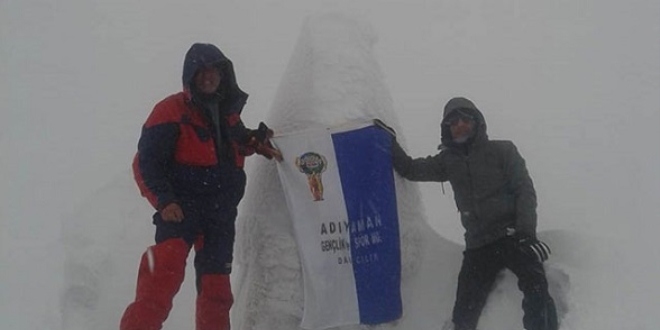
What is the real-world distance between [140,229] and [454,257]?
314 cm

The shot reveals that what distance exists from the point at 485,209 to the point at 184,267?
1660mm

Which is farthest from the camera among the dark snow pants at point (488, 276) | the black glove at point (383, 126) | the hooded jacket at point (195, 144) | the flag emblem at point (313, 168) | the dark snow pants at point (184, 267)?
the black glove at point (383, 126)

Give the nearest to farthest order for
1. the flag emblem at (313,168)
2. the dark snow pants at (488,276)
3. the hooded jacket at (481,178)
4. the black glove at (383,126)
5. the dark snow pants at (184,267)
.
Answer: the dark snow pants at (184,267)
the dark snow pants at (488,276)
the hooded jacket at (481,178)
the flag emblem at (313,168)
the black glove at (383,126)

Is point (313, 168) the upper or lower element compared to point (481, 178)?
upper

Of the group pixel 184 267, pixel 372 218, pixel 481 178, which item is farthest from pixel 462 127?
pixel 184 267

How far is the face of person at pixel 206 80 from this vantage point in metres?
3.43

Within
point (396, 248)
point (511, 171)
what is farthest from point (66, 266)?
point (511, 171)

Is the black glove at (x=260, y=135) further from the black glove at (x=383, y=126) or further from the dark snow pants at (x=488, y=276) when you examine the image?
the dark snow pants at (x=488, y=276)

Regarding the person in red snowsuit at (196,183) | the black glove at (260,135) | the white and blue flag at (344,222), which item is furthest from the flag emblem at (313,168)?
the person in red snowsuit at (196,183)

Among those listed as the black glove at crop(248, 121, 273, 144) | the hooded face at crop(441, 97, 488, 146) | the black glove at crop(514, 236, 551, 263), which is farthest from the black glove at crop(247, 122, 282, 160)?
the black glove at crop(514, 236, 551, 263)

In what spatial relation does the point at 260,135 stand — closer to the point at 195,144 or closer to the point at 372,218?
the point at 195,144

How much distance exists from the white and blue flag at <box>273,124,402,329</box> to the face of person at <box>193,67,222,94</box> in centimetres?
57

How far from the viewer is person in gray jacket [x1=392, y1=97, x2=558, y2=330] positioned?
345 cm

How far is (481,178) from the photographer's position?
3.74 meters
